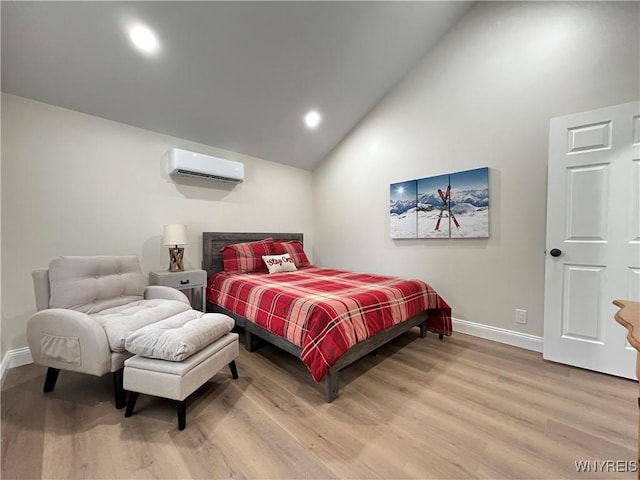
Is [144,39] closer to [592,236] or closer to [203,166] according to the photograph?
[203,166]

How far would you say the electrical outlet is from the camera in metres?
2.57

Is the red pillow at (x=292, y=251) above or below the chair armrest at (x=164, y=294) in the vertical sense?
above

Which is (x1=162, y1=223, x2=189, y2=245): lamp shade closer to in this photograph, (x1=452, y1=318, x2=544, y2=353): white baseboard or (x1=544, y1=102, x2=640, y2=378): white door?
(x1=452, y1=318, x2=544, y2=353): white baseboard

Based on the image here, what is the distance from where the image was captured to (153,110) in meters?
2.76

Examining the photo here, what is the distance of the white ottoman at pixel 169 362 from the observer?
4.90 feet

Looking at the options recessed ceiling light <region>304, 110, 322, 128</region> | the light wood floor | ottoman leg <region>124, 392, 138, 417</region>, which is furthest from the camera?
recessed ceiling light <region>304, 110, 322, 128</region>

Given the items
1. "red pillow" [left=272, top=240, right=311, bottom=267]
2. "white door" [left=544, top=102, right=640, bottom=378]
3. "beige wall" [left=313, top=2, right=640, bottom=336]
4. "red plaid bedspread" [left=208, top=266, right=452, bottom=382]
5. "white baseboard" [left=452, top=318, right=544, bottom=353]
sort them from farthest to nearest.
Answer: "red pillow" [left=272, top=240, right=311, bottom=267], "white baseboard" [left=452, top=318, right=544, bottom=353], "beige wall" [left=313, top=2, right=640, bottom=336], "white door" [left=544, top=102, right=640, bottom=378], "red plaid bedspread" [left=208, top=266, right=452, bottom=382]

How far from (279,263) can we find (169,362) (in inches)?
74.9

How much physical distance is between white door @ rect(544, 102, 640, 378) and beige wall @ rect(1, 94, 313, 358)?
11.8ft

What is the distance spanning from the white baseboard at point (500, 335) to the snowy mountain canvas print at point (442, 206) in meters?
0.96

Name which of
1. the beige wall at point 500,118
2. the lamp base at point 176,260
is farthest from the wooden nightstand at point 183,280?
the beige wall at point 500,118

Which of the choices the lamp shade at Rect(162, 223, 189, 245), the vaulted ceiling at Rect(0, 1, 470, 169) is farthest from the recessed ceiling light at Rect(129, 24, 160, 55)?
the lamp shade at Rect(162, 223, 189, 245)

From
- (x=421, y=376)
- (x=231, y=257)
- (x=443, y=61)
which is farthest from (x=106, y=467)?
(x=443, y=61)

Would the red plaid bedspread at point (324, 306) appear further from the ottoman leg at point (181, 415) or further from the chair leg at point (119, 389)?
the chair leg at point (119, 389)
